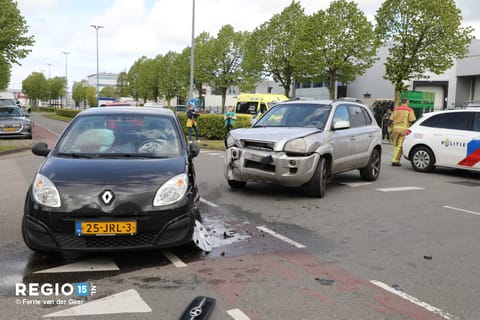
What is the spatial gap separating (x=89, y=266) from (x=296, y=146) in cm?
420

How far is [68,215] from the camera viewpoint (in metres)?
4.26

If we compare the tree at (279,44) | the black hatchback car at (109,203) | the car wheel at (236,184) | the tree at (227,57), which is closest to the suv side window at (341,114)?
the car wheel at (236,184)

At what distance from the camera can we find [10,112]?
21203 millimetres

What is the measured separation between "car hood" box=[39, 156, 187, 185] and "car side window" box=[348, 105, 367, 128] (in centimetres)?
550

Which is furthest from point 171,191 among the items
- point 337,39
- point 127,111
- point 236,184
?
point 337,39

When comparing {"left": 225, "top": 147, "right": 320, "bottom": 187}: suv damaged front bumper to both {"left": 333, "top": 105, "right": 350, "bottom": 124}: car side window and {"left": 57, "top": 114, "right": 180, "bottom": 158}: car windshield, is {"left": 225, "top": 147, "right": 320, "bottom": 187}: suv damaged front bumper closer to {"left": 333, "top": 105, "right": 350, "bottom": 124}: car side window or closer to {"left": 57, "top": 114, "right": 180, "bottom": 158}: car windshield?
{"left": 333, "top": 105, "right": 350, "bottom": 124}: car side window

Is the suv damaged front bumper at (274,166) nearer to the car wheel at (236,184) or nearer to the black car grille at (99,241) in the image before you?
the car wheel at (236,184)

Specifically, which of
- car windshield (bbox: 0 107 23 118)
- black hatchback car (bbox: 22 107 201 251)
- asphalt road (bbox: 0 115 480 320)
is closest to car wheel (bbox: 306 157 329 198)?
asphalt road (bbox: 0 115 480 320)

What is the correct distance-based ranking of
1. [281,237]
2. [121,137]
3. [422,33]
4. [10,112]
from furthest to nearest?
[422,33] < [10,112] < [281,237] < [121,137]

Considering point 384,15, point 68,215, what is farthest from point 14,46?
point 68,215

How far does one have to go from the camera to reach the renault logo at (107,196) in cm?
431

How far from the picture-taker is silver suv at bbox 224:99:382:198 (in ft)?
25.1

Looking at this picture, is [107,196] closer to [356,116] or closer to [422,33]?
[356,116]

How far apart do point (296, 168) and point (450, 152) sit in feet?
18.7
